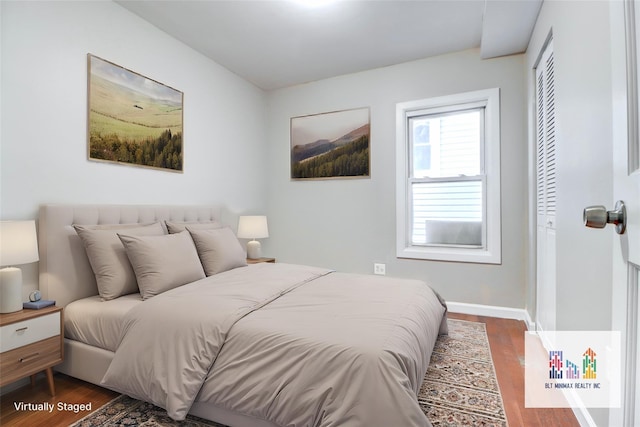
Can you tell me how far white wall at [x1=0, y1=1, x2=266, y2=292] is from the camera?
2059mm

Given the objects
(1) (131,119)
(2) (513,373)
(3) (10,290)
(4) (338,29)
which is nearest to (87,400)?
(3) (10,290)

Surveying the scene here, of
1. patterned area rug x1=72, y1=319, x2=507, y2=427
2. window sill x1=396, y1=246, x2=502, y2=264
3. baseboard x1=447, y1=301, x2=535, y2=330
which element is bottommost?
patterned area rug x1=72, y1=319, x2=507, y2=427

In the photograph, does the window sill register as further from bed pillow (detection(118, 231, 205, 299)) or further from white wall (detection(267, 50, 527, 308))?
bed pillow (detection(118, 231, 205, 299))

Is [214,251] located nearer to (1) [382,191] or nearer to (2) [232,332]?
(2) [232,332]

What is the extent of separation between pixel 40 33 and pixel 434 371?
11.4 ft

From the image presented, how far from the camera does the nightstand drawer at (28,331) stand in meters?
1.72

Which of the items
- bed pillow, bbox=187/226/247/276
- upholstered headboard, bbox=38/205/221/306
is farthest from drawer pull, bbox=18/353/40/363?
bed pillow, bbox=187/226/247/276

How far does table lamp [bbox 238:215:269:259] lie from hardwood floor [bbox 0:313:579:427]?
1918 millimetres

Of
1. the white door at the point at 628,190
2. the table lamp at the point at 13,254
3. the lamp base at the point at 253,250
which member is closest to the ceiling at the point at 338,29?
the table lamp at the point at 13,254

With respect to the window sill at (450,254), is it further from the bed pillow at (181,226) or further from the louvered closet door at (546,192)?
the bed pillow at (181,226)

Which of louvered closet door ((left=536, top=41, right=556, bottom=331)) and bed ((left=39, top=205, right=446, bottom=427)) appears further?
louvered closet door ((left=536, top=41, right=556, bottom=331))

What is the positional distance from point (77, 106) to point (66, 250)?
1046 millimetres

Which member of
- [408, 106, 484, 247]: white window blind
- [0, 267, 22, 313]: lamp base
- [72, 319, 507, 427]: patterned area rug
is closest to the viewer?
[72, 319, 507, 427]: patterned area rug

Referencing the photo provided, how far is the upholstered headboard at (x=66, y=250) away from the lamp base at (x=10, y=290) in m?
0.26
